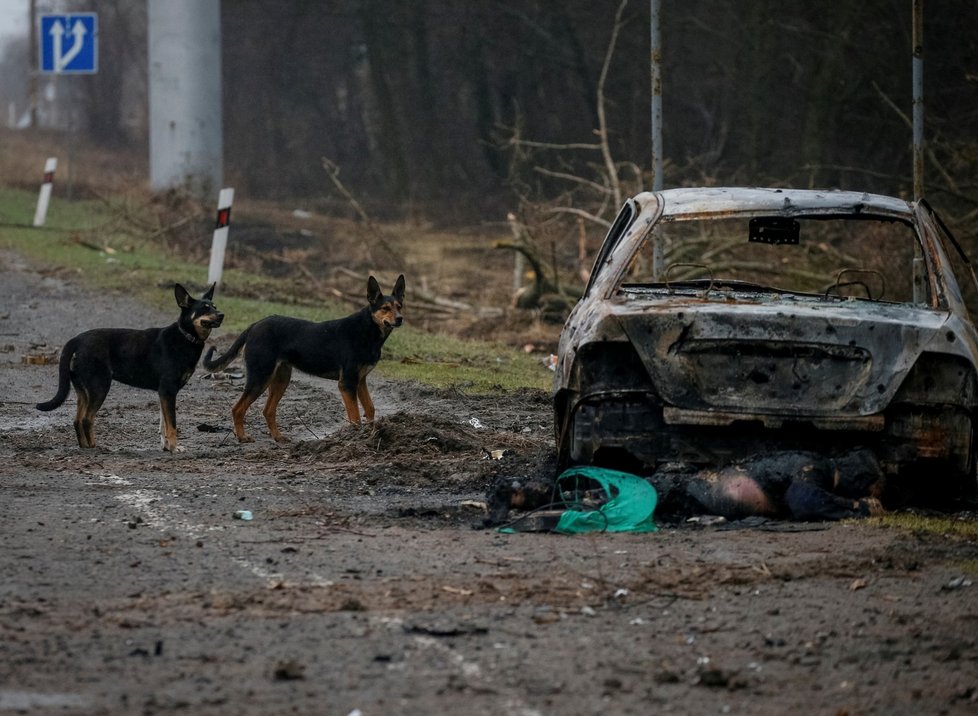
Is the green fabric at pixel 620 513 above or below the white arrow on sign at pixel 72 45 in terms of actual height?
below

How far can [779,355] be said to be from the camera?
7.48 meters

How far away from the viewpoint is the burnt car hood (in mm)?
7410

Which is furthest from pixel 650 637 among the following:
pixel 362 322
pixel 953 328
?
pixel 362 322

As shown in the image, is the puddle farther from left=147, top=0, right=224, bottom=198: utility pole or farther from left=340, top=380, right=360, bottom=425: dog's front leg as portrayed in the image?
left=147, top=0, right=224, bottom=198: utility pole

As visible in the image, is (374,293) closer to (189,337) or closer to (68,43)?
(189,337)

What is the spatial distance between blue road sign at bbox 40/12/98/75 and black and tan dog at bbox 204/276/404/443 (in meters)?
17.3

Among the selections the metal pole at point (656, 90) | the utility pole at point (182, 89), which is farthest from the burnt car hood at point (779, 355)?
the utility pole at point (182, 89)

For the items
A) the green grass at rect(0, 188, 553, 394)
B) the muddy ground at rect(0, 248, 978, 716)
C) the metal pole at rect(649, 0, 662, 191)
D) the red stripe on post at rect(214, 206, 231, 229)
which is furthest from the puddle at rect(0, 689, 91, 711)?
the red stripe on post at rect(214, 206, 231, 229)

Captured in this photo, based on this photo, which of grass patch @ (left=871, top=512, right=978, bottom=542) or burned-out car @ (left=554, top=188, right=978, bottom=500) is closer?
grass patch @ (left=871, top=512, right=978, bottom=542)

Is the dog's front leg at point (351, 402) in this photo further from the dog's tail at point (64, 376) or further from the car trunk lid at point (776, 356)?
the car trunk lid at point (776, 356)

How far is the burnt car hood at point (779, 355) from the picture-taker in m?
7.41

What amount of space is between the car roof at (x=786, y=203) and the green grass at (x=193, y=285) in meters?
5.00

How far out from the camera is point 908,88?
32375 millimetres

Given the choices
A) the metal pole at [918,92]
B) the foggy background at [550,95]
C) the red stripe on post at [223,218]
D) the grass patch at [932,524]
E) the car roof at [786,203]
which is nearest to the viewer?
the grass patch at [932,524]
